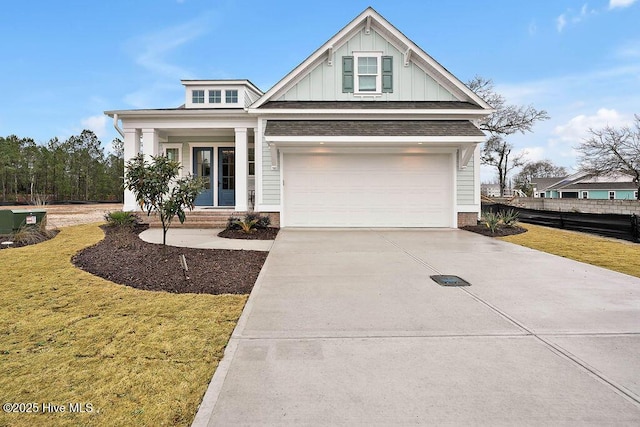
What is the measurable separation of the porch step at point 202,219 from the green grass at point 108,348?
641 cm

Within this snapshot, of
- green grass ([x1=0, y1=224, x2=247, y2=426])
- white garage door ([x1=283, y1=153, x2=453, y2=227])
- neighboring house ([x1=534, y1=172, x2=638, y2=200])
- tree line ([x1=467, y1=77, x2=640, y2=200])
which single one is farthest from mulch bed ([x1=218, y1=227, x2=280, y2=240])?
neighboring house ([x1=534, y1=172, x2=638, y2=200])

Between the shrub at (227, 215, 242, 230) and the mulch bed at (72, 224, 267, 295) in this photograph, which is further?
the shrub at (227, 215, 242, 230)

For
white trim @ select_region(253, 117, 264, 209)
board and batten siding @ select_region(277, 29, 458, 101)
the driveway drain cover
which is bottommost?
the driveway drain cover

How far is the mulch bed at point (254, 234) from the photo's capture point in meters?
9.64

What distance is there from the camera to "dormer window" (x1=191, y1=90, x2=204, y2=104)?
1512 centimetres

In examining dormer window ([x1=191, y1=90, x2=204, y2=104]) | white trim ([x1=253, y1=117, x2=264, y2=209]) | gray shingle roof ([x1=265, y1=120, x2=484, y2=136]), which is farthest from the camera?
dormer window ([x1=191, y1=90, x2=204, y2=104])

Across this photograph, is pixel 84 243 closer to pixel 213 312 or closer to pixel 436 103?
pixel 213 312

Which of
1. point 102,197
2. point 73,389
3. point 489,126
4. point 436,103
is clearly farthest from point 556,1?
point 102,197

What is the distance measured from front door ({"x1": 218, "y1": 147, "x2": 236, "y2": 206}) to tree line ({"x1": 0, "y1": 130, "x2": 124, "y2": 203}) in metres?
21.6

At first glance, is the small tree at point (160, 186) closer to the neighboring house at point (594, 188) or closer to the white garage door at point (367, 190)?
the white garage door at point (367, 190)

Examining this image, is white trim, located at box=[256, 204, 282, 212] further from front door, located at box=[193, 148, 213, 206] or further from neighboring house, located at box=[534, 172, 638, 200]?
neighboring house, located at box=[534, 172, 638, 200]

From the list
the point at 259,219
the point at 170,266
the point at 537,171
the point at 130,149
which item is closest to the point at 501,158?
the point at 537,171

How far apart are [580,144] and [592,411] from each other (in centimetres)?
3161

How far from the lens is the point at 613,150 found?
985 inches
